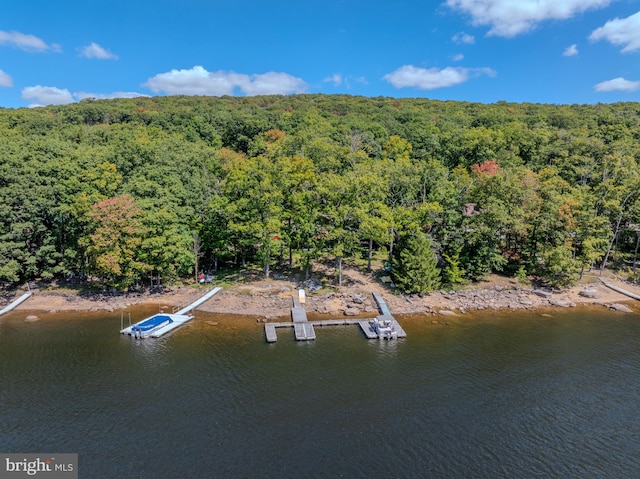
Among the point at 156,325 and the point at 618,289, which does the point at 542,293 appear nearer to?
the point at 618,289

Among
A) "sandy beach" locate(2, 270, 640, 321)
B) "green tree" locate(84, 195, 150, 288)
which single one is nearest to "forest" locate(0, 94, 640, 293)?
"green tree" locate(84, 195, 150, 288)

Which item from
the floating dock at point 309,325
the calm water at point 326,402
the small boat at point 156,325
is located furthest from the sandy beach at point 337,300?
the calm water at point 326,402

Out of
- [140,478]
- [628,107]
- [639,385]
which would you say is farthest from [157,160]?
[628,107]

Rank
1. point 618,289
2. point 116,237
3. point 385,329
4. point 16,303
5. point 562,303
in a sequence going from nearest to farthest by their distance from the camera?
point 385,329 < point 116,237 < point 16,303 < point 562,303 < point 618,289

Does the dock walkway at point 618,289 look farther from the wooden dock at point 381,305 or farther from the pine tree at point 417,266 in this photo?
the wooden dock at point 381,305

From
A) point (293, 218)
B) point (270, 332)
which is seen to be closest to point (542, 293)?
point (293, 218)
